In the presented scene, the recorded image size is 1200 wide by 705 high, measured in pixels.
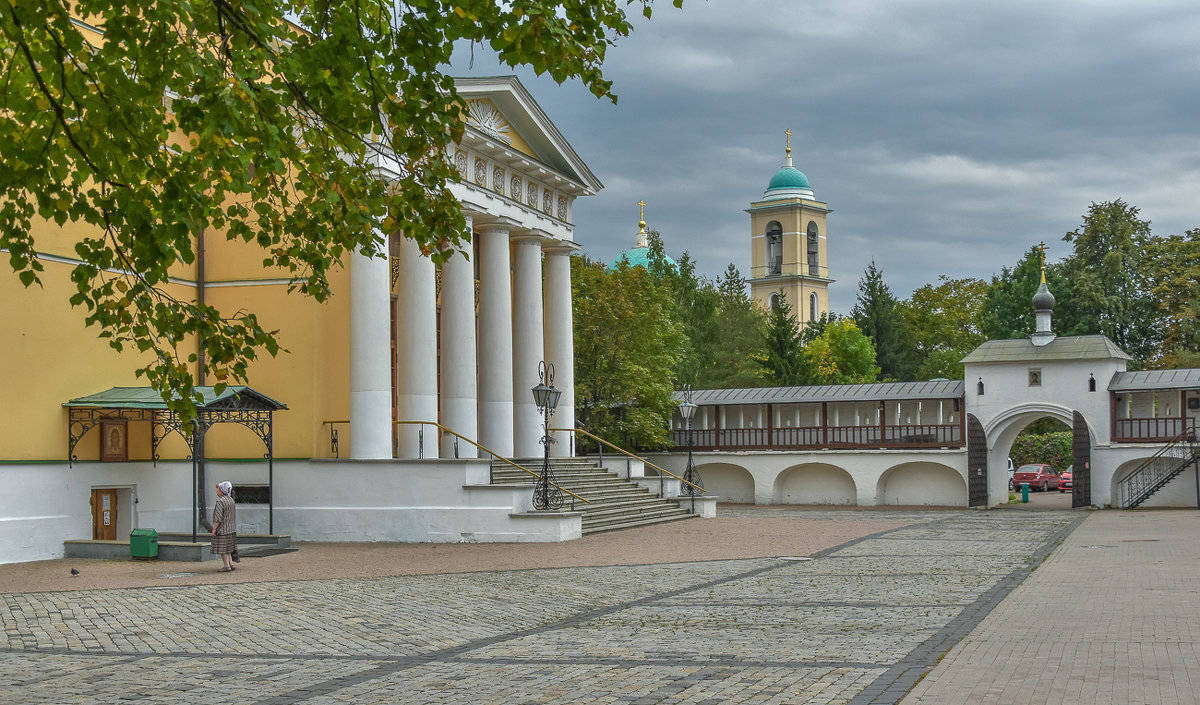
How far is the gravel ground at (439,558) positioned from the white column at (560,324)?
5832 millimetres

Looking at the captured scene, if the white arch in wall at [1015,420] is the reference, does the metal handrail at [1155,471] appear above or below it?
below

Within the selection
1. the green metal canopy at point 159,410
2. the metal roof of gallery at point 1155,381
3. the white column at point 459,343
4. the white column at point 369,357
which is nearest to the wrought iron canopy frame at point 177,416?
the green metal canopy at point 159,410

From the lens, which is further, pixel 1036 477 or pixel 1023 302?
pixel 1023 302

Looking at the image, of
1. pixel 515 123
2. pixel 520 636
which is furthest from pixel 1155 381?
pixel 520 636

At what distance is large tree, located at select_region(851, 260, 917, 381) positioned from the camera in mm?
69750

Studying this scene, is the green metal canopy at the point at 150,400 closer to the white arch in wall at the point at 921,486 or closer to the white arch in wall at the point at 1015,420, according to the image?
the white arch in wall at the point at 921,486

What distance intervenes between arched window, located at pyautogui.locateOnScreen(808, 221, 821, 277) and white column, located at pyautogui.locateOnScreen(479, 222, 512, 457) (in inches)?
2606

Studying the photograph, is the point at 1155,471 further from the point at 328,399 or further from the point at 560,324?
the point at 328,399

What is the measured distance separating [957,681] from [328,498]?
698 inches

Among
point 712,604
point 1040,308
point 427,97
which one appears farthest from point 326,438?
point 1040,308

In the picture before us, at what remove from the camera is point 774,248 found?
307 feet

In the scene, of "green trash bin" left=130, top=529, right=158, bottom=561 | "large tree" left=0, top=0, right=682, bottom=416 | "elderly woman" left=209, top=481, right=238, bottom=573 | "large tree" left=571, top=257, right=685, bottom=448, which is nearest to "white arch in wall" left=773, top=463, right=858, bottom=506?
"large tree" left=571, top=257, right=685, bottom=448

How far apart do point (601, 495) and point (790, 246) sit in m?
65.6

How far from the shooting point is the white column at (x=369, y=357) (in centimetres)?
2455
